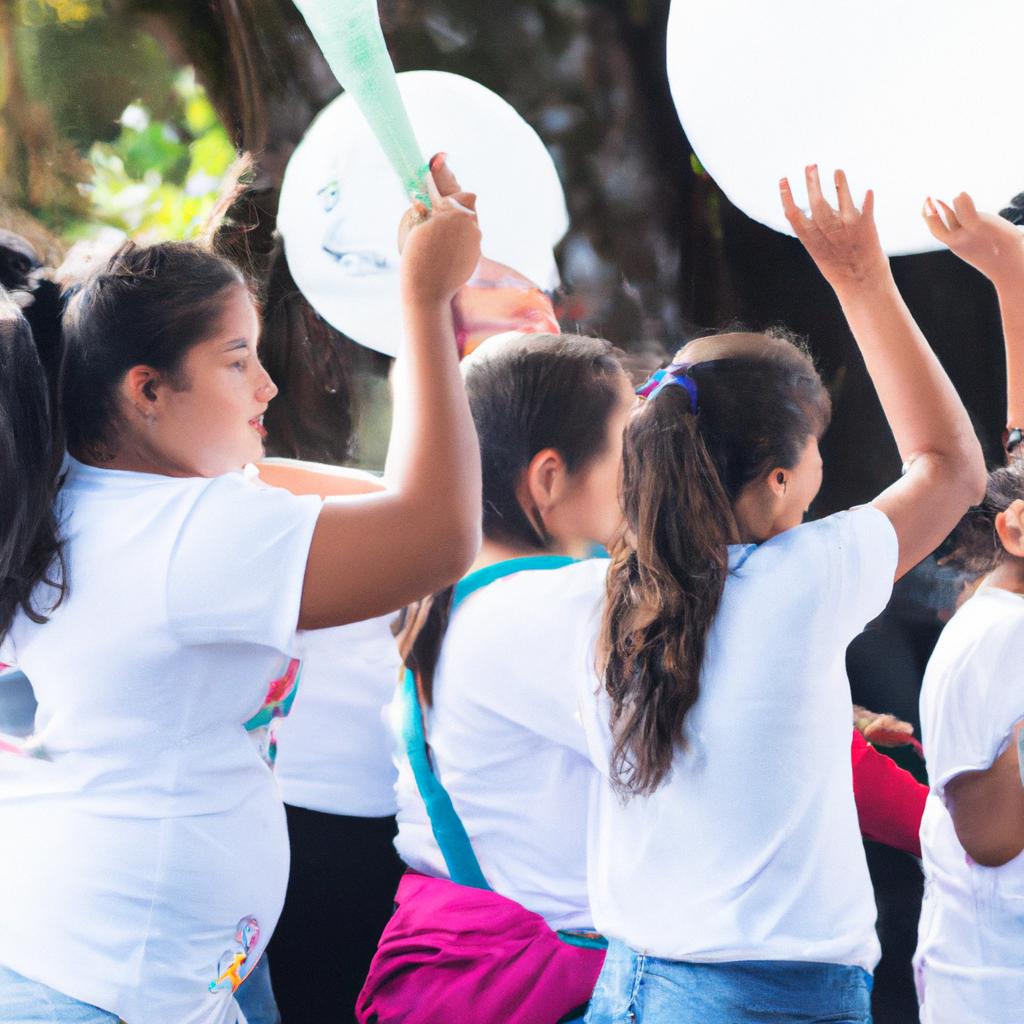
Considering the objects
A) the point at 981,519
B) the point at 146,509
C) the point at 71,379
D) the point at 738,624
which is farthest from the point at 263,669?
the point at 981,519

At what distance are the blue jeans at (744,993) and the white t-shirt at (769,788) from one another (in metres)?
0.01

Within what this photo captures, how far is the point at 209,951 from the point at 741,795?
0.45 m

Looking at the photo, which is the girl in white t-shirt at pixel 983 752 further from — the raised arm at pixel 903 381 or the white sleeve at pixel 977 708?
the raised arm at pixel 903 381

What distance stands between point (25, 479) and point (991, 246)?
92cm

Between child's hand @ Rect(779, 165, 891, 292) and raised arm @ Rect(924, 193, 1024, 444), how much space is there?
0.10 meters

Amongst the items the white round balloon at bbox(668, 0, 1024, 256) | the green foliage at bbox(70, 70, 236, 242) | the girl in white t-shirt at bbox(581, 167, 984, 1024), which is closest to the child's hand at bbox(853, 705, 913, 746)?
the girl in white t-shirt at bbox(581, 167, 984, 1024)

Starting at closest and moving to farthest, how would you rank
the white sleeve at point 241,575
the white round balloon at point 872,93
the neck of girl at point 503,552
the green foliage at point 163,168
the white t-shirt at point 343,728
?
the white sleeve at point 241,575 → the white round balloon at point 872,93 → the neck of girl at point 503,552 → the white t-shirt at point 343,728 → the green foliage at point 163,168

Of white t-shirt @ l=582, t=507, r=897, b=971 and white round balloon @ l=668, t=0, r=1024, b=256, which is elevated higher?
white round balloon @ l=668, t=0, r=1024, b=256

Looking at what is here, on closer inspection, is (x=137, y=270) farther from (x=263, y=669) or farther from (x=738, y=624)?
(x=738, y=624)

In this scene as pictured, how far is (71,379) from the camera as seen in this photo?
0.91 metres

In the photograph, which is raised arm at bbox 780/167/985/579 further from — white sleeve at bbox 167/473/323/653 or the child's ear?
white sleeve at bbox 167/473/323/653

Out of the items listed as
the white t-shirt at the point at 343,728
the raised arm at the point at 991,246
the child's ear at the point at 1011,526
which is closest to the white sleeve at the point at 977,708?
the child's ear at the point at 1011,526

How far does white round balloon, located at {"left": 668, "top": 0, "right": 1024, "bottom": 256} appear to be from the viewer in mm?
1021

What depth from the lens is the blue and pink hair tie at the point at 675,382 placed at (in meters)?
1.06
